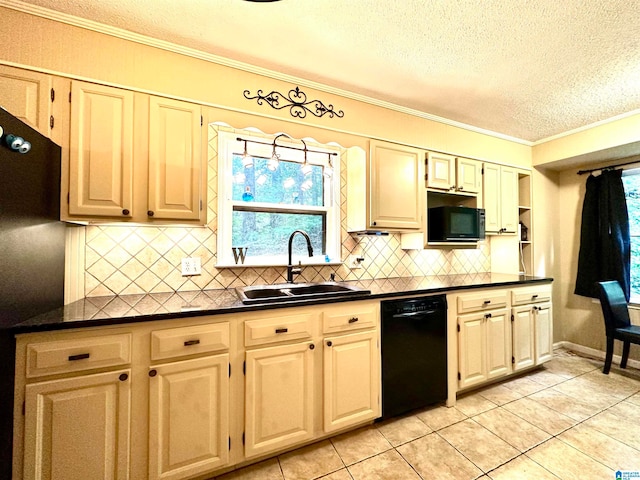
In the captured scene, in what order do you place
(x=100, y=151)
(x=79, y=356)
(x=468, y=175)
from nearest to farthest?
(x=79, y=356), (x=100, y=151), (x=468, y=175)

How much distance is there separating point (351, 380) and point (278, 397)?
50 cm

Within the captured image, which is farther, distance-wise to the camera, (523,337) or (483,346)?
(523,337)

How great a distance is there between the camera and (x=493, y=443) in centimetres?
185

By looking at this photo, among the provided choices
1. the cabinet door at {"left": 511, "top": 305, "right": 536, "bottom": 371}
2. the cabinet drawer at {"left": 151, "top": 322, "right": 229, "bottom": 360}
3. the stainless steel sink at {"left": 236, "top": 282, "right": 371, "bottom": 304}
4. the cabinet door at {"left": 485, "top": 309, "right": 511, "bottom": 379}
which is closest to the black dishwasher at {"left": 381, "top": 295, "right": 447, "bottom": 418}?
the stainless steel sink at {"left": 236, "top": 282, "right": 371, "bottom": 304}

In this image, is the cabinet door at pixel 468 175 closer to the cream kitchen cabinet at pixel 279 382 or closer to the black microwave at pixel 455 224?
the black microwave at pixel 455 224

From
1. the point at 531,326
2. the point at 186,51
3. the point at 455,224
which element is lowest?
the point at 531,326

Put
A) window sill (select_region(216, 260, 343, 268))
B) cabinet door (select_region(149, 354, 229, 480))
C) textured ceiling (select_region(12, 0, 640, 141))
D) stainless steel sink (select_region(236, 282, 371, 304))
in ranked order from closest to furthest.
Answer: cabinet door (select_region(149, 354, 229, 480)) → textured ceiling (select_region(12, 0, 640, 141)) → stainless steel sink (select_region(236, 282, 371, 304)) → window sill (select_region(216, 260, 343, 268))

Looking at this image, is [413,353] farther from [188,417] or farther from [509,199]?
[509,199]

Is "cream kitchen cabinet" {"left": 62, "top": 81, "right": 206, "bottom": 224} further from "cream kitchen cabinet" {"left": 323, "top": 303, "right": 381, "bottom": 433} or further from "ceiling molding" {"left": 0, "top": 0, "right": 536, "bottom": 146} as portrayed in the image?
"cream kitchen cabinet" {"left": 323, "top": 303, "right": 381, "bottom": 433}

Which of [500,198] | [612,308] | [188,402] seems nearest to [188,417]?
[188,402]

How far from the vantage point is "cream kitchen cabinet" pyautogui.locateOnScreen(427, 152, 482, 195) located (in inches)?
104

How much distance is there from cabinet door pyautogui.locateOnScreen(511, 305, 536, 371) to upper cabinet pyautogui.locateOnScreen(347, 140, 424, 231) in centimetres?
130

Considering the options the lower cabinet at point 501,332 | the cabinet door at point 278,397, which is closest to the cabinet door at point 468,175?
the lower cabinet at point 501,332

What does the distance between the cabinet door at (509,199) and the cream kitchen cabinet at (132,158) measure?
308 centimetres
